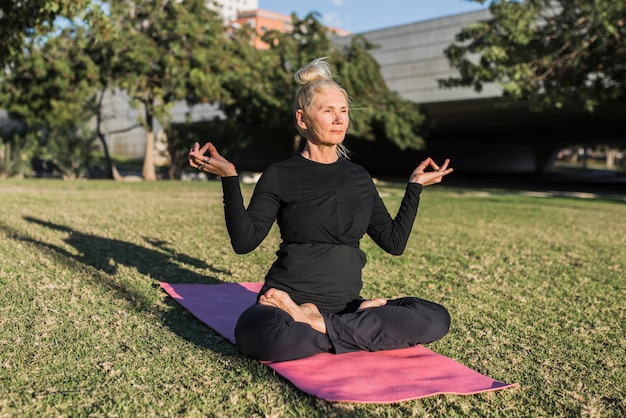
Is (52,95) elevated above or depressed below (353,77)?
below

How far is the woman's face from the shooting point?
370 centimetres

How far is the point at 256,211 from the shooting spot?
143 inches

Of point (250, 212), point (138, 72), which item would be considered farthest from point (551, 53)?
point (250, 212)

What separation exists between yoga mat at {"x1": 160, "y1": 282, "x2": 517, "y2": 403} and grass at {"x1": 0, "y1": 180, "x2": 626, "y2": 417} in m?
0.06

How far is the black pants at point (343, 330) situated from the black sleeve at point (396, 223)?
0.37m

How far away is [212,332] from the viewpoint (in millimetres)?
4027

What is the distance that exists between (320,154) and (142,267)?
9.71 ft

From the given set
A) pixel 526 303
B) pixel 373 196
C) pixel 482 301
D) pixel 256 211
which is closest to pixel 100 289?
pixel 256 211

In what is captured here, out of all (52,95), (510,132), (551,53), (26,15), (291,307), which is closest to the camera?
(291,307)

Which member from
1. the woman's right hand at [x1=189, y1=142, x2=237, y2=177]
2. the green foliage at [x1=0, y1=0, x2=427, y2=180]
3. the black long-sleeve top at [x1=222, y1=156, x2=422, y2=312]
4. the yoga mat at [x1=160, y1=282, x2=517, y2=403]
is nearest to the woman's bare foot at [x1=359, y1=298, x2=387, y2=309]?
the black long-sleeve top at [x1=222, y1=156, x2=422, y2=312]

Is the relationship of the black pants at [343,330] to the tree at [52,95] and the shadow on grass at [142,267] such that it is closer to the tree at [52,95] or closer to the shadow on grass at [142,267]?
the shadow on grass at [142,267]

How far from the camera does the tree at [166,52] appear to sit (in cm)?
2125

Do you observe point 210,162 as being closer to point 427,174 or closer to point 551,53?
point 427,174

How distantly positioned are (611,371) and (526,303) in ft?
5.58
